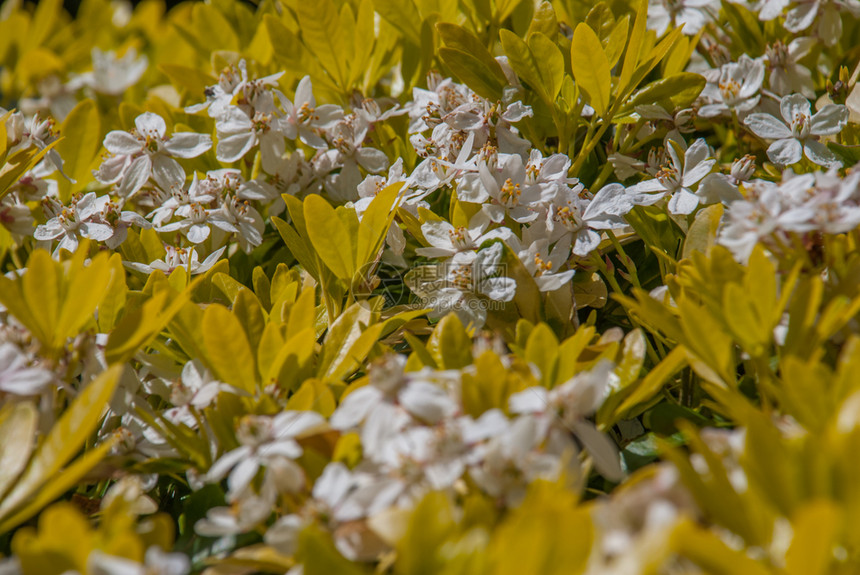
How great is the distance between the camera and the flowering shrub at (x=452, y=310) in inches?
26.6

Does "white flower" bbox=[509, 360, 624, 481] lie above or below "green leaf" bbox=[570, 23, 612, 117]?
below

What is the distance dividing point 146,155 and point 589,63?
727 mm

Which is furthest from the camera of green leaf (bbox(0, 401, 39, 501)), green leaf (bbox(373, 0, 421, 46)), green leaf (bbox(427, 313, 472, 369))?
green leaf (bbox(373, 0, 421, 46))

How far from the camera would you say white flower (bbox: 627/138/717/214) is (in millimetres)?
1104

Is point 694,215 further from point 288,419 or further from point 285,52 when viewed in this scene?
point 285,52

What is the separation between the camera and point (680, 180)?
3.72 feet

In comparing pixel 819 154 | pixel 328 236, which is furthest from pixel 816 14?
pixel 328 236

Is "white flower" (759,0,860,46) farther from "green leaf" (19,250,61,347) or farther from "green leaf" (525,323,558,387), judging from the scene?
"green leaf" (19,250,61,347)

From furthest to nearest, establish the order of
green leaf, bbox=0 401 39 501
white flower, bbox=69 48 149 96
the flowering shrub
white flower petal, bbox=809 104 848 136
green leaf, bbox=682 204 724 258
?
white flower, bbox=69 48 149 96 → white flower petal, bbox=809 104 848 136 → green leaf, bbox=682 204 724 258 → green leaf, bbox=0 401 39 501 → the flowering shrub

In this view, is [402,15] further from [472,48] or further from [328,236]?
[328,236]

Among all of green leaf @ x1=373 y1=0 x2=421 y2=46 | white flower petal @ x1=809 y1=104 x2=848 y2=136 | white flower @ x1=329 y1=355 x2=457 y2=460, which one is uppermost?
green leaf @ x1=373 y1=0 x2=421 y2=46

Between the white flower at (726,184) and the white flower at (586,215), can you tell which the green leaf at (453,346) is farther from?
the white flower at (726,184)

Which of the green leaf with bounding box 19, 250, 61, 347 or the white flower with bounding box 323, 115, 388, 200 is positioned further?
the white flower with bounding box 323, 115, 388, 200

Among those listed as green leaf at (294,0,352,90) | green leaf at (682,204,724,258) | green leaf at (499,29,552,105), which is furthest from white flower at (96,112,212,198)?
green leaf at (682,204,724,258)
